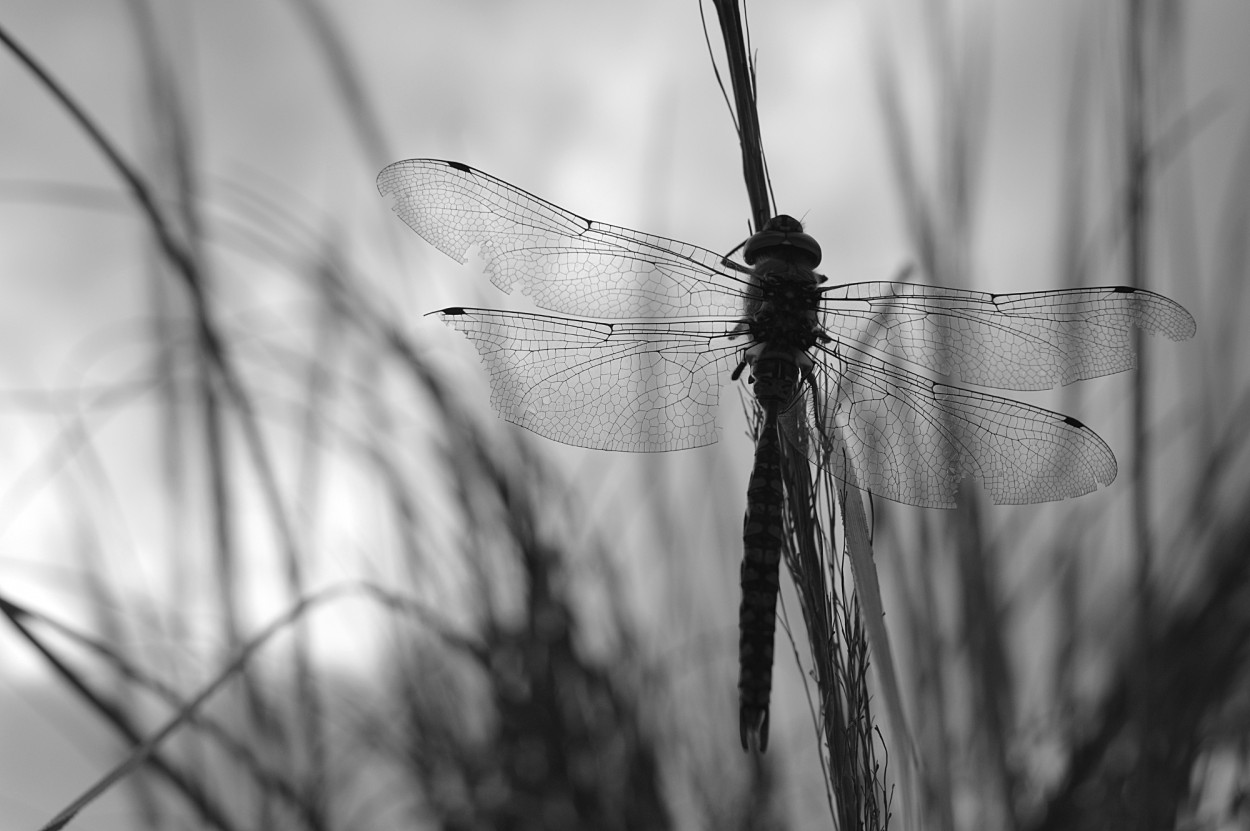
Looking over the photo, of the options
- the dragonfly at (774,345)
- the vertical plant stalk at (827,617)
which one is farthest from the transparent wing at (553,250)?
the vertical plant stalk at (827,617)

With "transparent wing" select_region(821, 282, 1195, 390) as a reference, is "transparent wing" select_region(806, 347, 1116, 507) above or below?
below

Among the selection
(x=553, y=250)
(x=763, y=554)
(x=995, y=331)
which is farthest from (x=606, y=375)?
(x=995, y=331)

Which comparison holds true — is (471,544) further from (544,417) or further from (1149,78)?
(1149,78)

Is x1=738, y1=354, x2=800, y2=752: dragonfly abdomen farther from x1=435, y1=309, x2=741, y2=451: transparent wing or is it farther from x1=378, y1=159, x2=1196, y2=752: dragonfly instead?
x1=435, y1=309, x2=741, y2=451: transparent wing

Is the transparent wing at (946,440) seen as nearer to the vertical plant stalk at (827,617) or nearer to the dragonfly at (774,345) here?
the dragonfly at (774,345)

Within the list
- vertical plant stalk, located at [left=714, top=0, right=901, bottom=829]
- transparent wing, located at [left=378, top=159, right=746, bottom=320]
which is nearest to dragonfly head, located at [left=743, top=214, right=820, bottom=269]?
transparent wing, located at [left=378, top=159, right=746, bottom=320]

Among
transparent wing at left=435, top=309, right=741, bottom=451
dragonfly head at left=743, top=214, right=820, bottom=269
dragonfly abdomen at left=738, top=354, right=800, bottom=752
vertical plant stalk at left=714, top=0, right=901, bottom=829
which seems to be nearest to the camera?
vertical plant stalk at left=714, top=0, right=901, bottom=829
